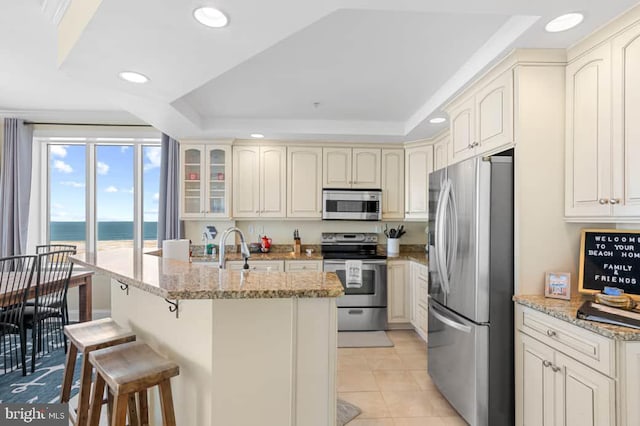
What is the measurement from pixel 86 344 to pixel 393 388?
220 cm

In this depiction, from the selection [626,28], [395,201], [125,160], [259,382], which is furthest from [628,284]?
[125,160]

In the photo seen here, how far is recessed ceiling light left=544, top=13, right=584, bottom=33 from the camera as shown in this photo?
1.58 m

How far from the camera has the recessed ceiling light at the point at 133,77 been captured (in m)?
2.03

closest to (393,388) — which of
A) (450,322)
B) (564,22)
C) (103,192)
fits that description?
(450,322)

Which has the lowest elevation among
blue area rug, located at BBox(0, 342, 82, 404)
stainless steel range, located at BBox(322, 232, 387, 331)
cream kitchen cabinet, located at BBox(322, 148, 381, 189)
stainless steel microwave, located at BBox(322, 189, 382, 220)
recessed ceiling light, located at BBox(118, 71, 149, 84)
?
blue area rug, located at BBox(0, 342, 82, 404)

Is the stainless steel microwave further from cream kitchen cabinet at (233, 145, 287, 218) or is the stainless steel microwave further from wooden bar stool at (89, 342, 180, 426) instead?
wooden bar stool at (89, 342, 180, 426)

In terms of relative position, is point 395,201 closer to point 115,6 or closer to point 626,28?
point 626,28

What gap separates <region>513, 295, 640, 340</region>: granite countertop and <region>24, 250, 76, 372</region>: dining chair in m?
3.66

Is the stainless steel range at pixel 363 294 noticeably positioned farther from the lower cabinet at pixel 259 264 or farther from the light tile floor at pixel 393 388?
the lower cabinet at pixel 259 264

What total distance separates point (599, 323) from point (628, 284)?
1.52 feet

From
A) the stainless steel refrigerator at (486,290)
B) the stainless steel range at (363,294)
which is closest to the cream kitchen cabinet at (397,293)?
the stainless steel range at (363,294)

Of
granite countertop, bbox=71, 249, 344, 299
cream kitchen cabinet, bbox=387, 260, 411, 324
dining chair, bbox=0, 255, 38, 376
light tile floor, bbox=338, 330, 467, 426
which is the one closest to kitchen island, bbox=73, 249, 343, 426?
granite countertop, bbox=71, 249, 344, 299

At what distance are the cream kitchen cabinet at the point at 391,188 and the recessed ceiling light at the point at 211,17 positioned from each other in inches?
121

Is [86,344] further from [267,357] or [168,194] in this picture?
[168,194]
